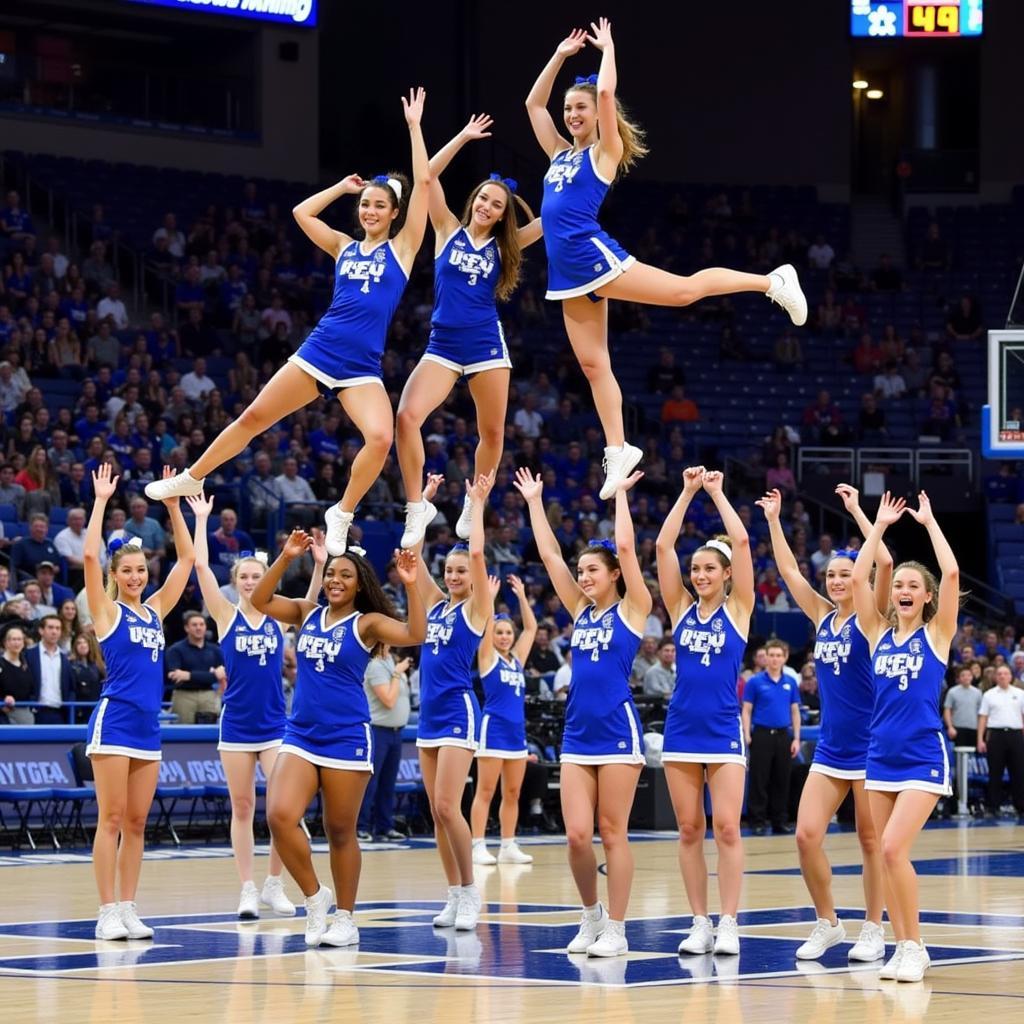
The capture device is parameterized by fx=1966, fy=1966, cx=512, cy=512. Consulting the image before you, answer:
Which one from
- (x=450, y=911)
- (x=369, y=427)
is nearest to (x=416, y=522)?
(x=369, y=427)

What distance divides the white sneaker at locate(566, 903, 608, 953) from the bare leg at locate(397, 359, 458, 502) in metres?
2.35

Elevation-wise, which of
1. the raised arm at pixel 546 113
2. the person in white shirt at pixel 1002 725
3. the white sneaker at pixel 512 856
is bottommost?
the white sneaker at pixel 512 856

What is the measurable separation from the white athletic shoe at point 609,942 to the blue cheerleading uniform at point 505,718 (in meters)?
5.69

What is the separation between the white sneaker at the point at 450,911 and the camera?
436 inches

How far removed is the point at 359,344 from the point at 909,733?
3137 millimetres

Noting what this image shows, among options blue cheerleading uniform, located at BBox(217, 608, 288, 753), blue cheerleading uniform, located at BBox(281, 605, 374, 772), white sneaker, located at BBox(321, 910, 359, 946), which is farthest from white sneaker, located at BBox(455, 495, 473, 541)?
white sneaker, located at BBox(321, 910, 359, 946)

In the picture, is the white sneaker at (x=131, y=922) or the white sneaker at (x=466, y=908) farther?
the white sneaker at (x=466, y=908)

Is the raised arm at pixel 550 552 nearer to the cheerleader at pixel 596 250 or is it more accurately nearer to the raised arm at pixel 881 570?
the cheerleader at pixel 596 250

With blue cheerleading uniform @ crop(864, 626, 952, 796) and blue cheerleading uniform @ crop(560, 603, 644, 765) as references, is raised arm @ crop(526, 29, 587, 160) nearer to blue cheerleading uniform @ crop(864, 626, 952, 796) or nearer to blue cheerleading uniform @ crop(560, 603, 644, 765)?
blue cheerleading uniform @ crop(560, 603, 644, 765)

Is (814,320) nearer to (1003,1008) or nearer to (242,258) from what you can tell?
(242,258)

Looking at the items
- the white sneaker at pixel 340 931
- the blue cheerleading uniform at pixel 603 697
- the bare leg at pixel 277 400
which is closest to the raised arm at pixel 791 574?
the blue cheerleading uniform at pixel 603 697

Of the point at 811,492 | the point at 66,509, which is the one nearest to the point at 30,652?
the point at 66,509

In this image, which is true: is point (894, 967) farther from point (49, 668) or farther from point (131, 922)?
point (49, 668)

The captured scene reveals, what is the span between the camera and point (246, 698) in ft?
37.9
